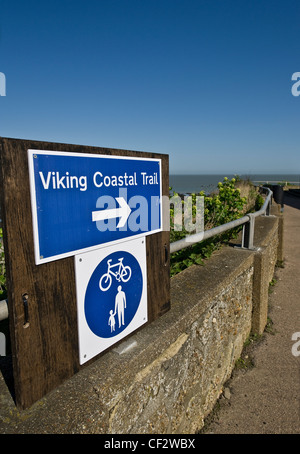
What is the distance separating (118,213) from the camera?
1.82 metres

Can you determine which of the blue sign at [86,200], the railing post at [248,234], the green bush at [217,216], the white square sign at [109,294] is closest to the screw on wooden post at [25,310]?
the blue sign at [86,200]

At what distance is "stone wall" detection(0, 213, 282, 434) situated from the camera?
4.91 ft

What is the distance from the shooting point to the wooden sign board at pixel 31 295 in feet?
4.29

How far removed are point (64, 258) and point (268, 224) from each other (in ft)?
18.5

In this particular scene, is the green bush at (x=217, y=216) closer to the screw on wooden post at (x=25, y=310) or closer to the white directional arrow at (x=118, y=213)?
the white directional arrow at (x=118, y=213)

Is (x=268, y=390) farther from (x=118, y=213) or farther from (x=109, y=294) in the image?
(x=118, y=213)

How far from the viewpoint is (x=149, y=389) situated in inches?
78.7

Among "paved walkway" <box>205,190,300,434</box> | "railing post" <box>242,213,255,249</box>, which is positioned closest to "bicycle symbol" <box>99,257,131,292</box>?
"paved walkway" <box>205,190,300,434</box>

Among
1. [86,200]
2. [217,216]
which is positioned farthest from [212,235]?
[86,200]

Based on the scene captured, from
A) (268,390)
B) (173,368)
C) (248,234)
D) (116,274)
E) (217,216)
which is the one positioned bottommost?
(268,390)

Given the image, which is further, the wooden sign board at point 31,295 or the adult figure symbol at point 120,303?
the adult figure symbol at point 120,303

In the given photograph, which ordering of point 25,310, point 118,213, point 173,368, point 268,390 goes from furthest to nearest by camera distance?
point 268,390 → point 173,368 → point 118,213 → point 25,310

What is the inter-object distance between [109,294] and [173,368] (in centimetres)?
82
